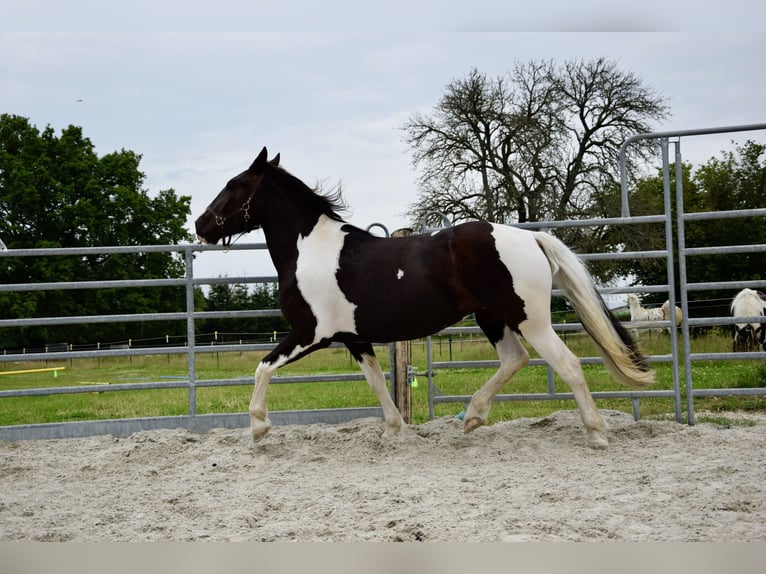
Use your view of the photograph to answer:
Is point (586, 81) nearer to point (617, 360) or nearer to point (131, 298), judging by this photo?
point (131, 298)

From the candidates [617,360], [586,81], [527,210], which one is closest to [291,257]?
[617,360]

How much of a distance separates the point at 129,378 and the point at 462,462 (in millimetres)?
13662

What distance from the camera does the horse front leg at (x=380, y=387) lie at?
16.9 ft

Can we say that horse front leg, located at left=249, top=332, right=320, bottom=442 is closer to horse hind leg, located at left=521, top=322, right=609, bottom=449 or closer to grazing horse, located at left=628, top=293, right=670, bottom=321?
horse hind leg, located at left=521, top=322, right=609, bottom=449

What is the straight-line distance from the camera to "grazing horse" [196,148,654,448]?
4.62m

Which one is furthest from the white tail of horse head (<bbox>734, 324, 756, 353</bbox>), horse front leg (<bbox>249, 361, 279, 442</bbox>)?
horse head (<bbox>734, 324, 756, 353</bbox>)

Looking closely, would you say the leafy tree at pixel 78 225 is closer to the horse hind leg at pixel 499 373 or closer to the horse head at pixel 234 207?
the horse head at pixel 234 207

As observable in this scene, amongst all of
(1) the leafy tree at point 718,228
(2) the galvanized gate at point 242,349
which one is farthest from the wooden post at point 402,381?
(1) the leafy tree at point 718,228

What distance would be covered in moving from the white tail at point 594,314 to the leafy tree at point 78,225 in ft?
65.8

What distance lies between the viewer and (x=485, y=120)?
20.5 m

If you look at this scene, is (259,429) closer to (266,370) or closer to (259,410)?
(259,410)

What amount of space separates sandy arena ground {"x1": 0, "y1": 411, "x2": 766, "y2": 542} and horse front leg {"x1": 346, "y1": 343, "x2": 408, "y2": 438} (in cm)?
19

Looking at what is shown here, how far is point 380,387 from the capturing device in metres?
5.21

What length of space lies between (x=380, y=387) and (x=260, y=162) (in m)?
1.96
